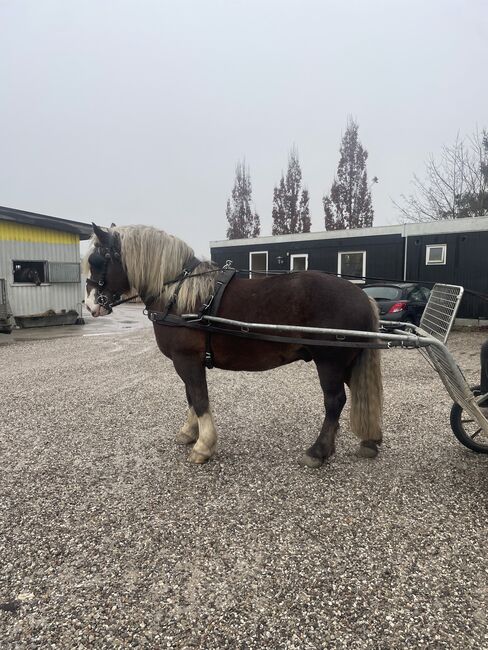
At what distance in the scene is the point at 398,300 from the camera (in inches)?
391

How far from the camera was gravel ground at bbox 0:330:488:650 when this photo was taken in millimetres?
1654

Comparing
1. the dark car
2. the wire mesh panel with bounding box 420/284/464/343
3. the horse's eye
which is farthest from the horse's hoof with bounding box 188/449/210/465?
the dark car

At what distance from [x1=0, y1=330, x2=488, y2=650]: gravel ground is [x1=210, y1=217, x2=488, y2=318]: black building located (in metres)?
8.12

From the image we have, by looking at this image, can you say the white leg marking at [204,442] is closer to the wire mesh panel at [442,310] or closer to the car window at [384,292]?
the wire mesh panel at [442,310]

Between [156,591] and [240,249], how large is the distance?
1519cm

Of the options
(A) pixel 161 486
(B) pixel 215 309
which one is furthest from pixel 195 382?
(A) pixel 161 486

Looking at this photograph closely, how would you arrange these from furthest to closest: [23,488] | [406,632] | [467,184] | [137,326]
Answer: [467,184] → [137,326] → [23,488] → [406,632]

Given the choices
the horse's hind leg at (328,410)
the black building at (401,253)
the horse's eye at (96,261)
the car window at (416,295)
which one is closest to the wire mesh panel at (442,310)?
the horse's hind leg at (328,410)

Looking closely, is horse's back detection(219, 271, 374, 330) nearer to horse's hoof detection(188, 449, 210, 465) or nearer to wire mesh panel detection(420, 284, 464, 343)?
wire mesh panel detection(420, 284, 464, 343)

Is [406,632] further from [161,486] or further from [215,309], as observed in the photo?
[215,309]

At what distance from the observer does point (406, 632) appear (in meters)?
1.61

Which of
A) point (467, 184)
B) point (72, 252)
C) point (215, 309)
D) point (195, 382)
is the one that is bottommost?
point (195, 382)

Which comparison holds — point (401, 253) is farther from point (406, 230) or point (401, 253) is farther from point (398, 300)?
point (398, 300)

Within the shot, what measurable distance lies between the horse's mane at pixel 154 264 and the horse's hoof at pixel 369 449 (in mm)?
1795
